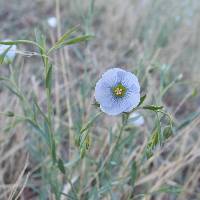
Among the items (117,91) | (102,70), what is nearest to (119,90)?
(117,91)

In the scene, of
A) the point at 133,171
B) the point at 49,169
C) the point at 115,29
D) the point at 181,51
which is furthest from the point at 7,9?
the point at 133,171

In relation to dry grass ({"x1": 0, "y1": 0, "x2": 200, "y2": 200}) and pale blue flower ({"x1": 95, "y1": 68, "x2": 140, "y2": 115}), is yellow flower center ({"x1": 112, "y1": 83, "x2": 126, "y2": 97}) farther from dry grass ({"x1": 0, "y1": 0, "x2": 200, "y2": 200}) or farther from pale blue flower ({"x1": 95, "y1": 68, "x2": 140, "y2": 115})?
dry grass ({"x1": 0, "y1": 0, "x2": 200, "y2": 200})

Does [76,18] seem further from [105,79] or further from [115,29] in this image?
[105,79]

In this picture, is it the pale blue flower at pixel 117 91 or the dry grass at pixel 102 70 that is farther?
the dry grass at pixel 102 70

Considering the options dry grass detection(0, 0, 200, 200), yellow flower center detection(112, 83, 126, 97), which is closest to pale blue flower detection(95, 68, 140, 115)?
yellow flower center detection(112, 83, 126, 97)

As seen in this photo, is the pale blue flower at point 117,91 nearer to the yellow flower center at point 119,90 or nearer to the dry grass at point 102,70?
the yellow flower center at point 119,90

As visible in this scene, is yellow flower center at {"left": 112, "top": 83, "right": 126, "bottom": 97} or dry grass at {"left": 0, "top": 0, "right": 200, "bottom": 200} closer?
yellow flower center at {"left": 112, "top": 83, "right": 126, "bottom": 97}

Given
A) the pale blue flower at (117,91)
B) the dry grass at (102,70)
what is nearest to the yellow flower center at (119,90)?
the pale blue flower at (117,91)

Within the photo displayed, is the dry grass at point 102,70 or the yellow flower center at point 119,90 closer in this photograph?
the yellow flower center at point 119,90
